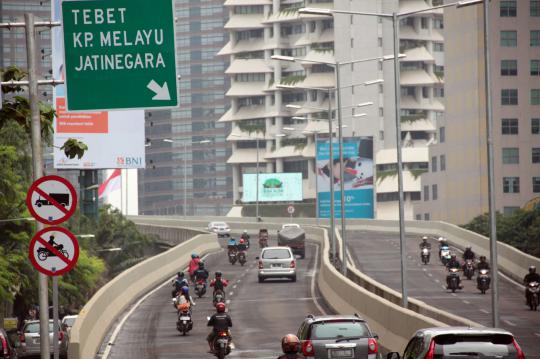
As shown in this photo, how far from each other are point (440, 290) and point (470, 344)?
41.8m

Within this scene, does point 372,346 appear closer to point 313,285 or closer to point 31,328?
point 31,328

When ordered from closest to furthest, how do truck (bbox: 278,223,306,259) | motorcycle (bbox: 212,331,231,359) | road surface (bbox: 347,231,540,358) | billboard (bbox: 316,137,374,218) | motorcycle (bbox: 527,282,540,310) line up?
1. motorcycle (bbox: 212,331,231,359)
2. road surface (bbox: 347,231,540,358)
3. motorcycle (bbox: 527,282,540,310)
4. truck (bbox: 278,223,306,259)
5. billboard (bbox: 316,137,374,218)

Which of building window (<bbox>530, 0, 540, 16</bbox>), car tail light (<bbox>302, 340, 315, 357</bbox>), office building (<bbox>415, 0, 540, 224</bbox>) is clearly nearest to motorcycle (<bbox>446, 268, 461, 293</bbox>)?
car tail light (<bbox>302, 340, 315, 357</bbox>)

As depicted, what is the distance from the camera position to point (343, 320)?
1012 inches

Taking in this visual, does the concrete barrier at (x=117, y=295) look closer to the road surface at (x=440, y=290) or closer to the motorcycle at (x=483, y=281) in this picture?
the road surface at (x=440, y=290)

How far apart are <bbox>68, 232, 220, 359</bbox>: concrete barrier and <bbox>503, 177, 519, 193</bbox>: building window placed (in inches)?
1638

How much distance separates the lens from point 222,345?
1202 inches

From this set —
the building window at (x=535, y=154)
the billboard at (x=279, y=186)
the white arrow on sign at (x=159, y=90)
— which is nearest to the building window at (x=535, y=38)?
the building window at (x=535, y=154)

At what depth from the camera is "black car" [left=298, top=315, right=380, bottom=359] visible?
25.2 m

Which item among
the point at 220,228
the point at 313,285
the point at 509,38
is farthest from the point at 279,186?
the point at 313,285

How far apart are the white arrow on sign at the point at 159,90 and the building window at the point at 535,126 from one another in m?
107

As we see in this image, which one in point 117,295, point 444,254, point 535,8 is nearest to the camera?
point 117,295

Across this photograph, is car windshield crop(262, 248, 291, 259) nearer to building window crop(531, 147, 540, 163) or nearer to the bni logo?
the bni logo

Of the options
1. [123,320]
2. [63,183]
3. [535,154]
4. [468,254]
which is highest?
[535,154]
